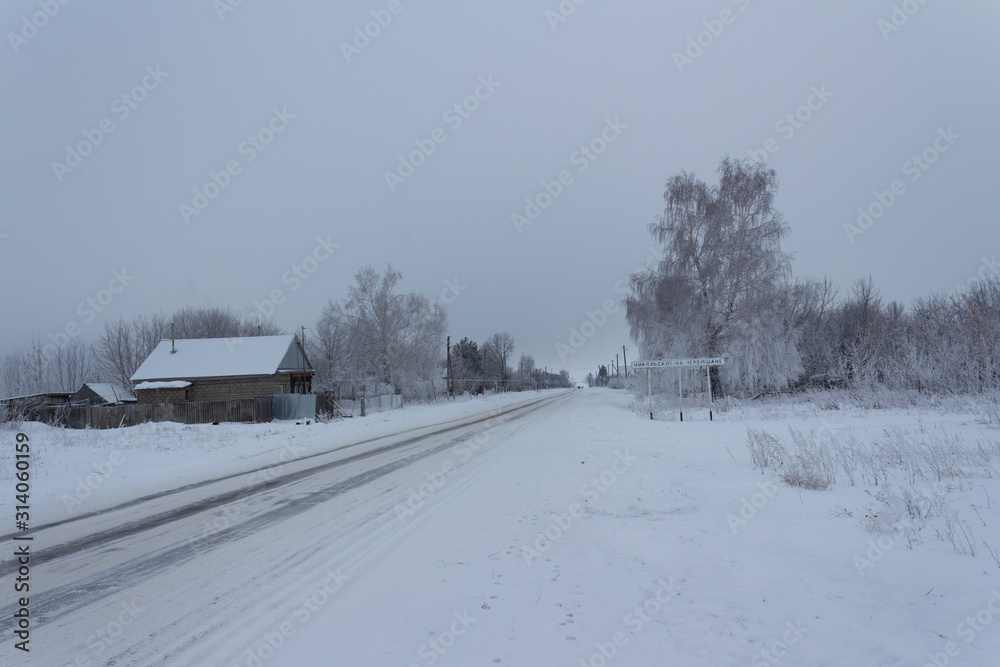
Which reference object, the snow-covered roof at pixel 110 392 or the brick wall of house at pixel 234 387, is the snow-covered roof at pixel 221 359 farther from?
the snow-covered roof at pixel 110 392

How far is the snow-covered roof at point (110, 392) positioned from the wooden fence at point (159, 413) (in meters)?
11.5

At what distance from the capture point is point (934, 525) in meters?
4.89

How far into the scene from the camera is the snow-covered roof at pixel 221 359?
3375 cm

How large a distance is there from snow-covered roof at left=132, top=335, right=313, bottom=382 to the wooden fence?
568 centimetres

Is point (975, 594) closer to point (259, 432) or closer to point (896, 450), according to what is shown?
point (896, 450)

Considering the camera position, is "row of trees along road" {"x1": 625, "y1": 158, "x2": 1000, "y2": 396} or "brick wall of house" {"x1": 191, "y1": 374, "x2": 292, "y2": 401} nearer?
"row of trees along road" {"x1": 625, "y1": 158, "x2": 1000, "y2": 396}

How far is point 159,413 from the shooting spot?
27.0m

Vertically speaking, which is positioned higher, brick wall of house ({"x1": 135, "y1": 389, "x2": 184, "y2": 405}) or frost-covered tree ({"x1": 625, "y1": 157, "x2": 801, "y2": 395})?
frost-covered tree ({"x1": 625, "y1": 157, "x2": 801, "y2": 395})

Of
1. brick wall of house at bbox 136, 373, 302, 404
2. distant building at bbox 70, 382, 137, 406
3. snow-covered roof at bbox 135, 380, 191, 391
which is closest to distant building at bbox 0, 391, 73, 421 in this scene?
snow-covered roof at bbox 135, 380, 191, 391

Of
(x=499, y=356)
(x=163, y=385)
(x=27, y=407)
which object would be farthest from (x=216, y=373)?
(x=499, y=356)

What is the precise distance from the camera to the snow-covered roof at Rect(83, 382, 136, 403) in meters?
38.7

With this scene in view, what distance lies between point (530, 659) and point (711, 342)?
26.1 m

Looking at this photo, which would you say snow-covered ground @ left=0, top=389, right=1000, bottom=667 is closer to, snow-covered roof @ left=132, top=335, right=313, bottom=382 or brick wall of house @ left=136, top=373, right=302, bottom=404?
brick wall of house @ left=136, top=373, right=302, bottom=404

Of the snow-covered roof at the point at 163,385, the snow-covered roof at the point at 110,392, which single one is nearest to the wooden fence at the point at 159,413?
the snow-covered roof at the point at 163,385
